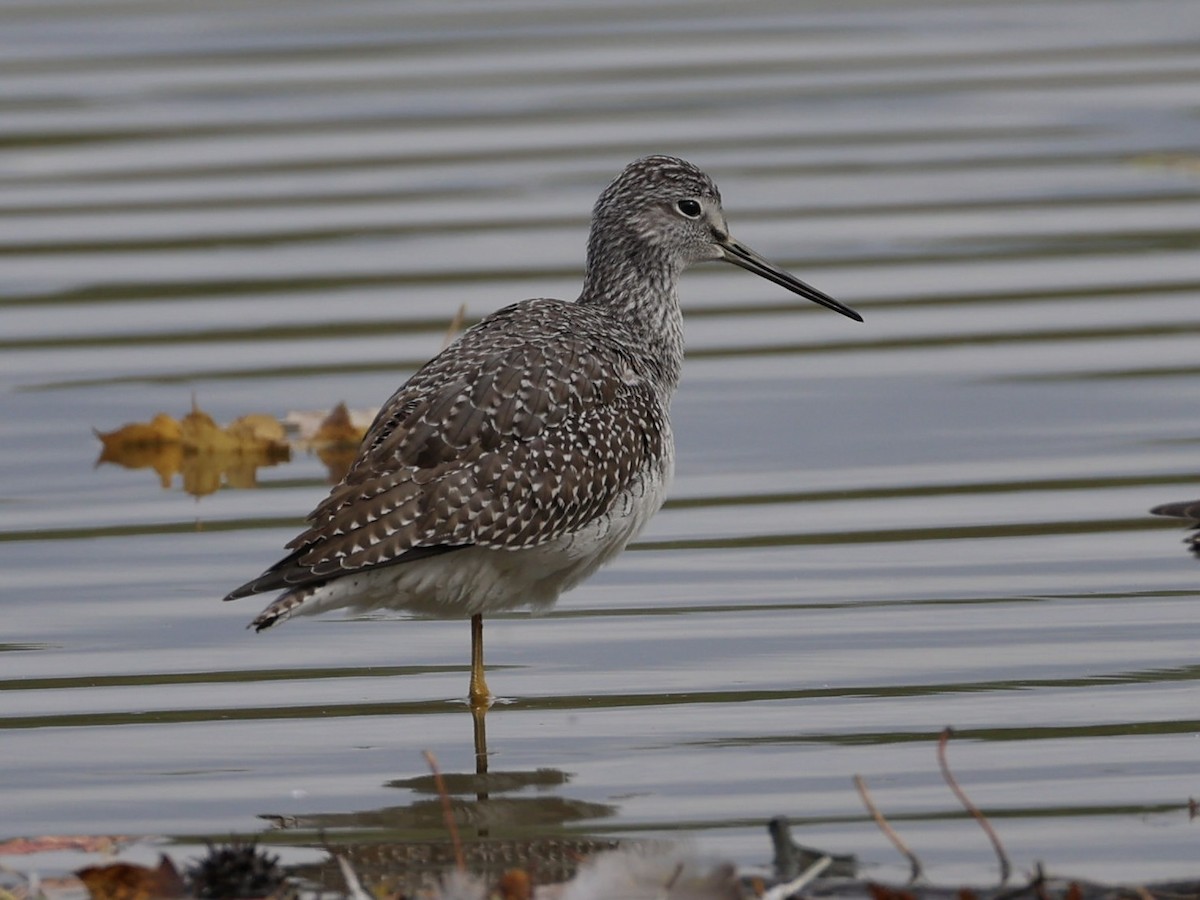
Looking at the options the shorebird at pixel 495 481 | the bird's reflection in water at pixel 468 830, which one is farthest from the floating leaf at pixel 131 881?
the shorebird at pixel 495 481

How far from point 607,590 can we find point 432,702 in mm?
1578

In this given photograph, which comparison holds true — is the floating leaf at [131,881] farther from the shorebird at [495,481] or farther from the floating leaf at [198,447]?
the floating leaf at [198,447]

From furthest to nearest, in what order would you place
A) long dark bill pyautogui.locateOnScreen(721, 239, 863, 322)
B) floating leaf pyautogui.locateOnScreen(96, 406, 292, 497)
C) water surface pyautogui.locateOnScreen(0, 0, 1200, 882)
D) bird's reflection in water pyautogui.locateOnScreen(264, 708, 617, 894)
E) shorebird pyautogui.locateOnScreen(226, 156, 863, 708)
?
floating leaf pyautogui.locateOnScreen(96, 406, 292, 497) → long dark bill pyautogui.locateOnScreen(721, 239, 863, 322) → shorebird pyautogui.locateOnScreen(226, 156, 863, 708) → water surface pyautogui.locateOnScreen(0, 0, 1200, 882) → bird's reflection in water pyautogui.locateOnScreen(264, 708, 617, 894)

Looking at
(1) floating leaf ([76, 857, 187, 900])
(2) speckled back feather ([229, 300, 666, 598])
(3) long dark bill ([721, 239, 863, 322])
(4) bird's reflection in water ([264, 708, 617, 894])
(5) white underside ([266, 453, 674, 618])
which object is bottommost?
(1) floating leaf ([76, 857, 187, 900])

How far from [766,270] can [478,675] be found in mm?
2912

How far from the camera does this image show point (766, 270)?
438 inches

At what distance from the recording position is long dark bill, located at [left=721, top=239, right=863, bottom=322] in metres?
11.0

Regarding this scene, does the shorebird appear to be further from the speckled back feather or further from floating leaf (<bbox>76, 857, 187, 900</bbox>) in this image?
floating leaf (<bbox>76, 857, 187, 900</bbox>)

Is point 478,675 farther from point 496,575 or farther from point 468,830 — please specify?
point 468,830

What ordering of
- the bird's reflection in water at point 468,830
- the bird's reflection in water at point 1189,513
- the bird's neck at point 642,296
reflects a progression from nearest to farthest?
the bird's reflection in water at point 468,830
the bird's reflection in water at point 1189,513
the bird's neck at point 642,296

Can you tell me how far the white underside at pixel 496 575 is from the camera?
28.0ft

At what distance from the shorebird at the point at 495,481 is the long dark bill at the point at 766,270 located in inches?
40.9

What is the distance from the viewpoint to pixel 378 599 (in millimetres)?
8672

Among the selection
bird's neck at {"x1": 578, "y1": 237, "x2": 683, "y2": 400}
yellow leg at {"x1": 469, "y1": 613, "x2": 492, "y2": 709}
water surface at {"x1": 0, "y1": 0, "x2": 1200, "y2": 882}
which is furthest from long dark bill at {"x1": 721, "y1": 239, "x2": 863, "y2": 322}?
yellow leg at {"x1": 469, "y1": 613, "x2": 492, "y2": 709}
